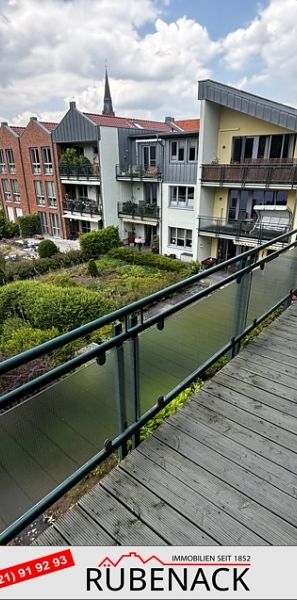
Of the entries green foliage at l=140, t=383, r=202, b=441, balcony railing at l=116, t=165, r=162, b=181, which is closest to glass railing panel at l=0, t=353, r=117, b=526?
green foliage at l=140, t=383, r=202, b=441

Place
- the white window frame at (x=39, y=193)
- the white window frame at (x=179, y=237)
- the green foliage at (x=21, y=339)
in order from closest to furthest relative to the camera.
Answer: the green foliage at (x=21, y=339) → the white window frame at (x=179, y=237) → the white window frame at (x=39, y=193)

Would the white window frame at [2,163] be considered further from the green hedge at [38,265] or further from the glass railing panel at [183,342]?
the glass railing panel at [183,342]

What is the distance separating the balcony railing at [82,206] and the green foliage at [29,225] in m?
3.85

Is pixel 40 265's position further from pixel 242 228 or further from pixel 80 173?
pixel 242 228

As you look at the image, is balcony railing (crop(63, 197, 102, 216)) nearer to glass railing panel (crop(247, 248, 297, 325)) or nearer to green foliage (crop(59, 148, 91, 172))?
green foliage (crop(59, 148, 91, 172))

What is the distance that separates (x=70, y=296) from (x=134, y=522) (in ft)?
29.2

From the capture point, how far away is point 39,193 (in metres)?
26.8

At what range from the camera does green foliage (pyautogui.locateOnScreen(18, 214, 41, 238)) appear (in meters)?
26.8

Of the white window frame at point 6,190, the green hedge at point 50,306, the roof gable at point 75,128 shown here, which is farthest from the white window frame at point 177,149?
the white window frame at point 6,190

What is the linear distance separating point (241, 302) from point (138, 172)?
1946 cm

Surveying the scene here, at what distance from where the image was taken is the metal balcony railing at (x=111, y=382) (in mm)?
1614

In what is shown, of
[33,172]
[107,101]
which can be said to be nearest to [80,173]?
[33,172]

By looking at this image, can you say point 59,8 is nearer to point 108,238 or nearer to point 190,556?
point 108,238

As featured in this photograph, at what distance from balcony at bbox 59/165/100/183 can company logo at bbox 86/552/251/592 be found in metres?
22.3
